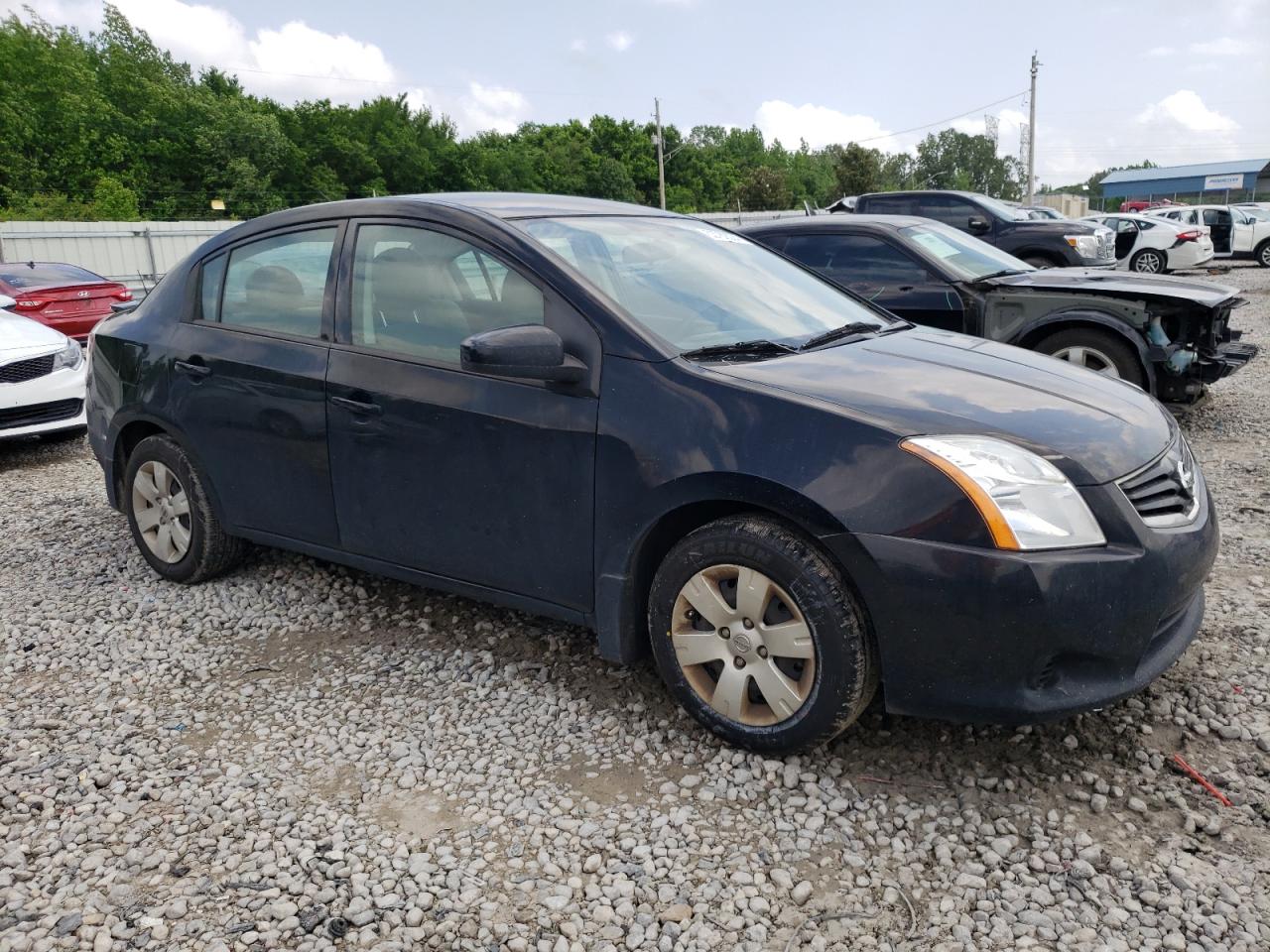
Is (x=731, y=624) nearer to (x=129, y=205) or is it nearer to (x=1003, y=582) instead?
(x=1003, y=582)

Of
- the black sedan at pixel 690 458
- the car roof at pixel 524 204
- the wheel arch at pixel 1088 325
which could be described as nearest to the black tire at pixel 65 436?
the black sedan at pixel 690 458

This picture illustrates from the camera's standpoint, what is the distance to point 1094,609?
8.35 ft

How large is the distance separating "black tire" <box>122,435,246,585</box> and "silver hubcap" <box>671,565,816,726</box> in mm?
2358

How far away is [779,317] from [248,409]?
2.07 meters

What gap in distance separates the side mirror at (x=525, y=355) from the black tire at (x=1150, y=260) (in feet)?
71.5

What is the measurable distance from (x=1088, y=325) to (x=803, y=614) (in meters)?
5.25

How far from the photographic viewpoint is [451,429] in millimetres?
3342

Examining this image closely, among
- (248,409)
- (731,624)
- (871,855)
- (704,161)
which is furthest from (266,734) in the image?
(704,161)

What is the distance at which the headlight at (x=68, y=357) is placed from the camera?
7773 mm

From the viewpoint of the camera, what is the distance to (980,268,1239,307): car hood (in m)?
6.80

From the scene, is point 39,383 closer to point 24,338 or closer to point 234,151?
point 24,338

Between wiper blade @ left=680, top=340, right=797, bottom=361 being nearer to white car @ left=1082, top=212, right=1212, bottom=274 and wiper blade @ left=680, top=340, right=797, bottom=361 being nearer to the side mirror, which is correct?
the side mirror

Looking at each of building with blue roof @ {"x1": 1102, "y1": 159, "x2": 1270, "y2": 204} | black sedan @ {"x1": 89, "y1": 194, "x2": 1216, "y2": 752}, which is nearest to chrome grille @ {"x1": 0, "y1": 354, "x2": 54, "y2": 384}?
black sedan @ {"x1": 89, "y1": 194, "x2": 1216, "y2": 752}

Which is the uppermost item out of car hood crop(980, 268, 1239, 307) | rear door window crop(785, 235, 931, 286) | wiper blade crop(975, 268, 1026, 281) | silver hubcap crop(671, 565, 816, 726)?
rear door window crop(785, 235, 931, 286)
